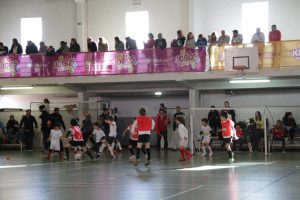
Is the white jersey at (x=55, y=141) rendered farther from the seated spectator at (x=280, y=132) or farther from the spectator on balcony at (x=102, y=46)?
the seated spectator at (x=280, y=132)

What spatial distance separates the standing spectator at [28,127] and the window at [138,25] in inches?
292

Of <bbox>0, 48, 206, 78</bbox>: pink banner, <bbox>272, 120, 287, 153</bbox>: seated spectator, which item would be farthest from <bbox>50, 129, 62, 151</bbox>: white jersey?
<bbox>272, 120, 287, 153</bbox>: seated spectator

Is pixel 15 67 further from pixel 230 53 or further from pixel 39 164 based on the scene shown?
pixel 230 53

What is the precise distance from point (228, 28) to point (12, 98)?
45.4 feet

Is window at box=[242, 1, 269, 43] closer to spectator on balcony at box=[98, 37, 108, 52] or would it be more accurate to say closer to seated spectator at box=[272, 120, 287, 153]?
seated spectator at box=[272, 120, 287, 153]

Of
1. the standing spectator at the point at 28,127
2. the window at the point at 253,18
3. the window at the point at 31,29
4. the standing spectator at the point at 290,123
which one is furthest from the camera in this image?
the window at the point at 31,29

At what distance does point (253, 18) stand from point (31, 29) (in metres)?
13.5

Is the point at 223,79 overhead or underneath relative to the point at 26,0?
underneath

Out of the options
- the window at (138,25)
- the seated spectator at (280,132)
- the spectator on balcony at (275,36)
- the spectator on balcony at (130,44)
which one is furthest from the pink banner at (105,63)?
the window at (138,25)

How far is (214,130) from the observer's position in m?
24.5

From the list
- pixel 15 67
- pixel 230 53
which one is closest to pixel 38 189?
pixel 230 53

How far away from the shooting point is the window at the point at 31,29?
1250 inches

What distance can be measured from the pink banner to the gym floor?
20.4 feet

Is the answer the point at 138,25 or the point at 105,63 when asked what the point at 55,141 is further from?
the point at 138,25
